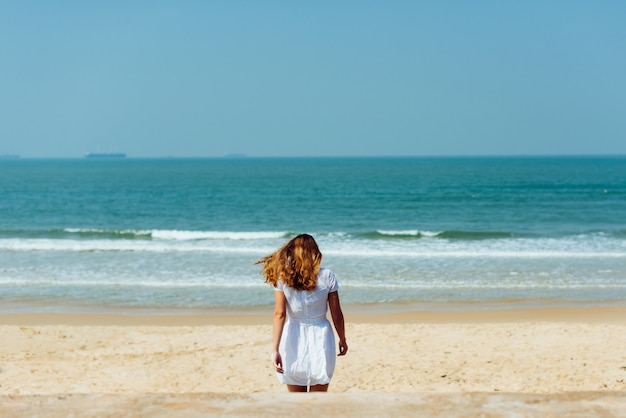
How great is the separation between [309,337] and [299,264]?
54cm

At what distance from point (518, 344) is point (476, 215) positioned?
27.8 meters

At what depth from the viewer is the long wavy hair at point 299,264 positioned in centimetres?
499

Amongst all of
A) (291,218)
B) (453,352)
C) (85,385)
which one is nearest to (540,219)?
(291,218)

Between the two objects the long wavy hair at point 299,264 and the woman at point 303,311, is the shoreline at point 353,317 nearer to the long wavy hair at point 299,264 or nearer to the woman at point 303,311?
the woman at point 303,311

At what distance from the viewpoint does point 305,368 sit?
16.8 ft

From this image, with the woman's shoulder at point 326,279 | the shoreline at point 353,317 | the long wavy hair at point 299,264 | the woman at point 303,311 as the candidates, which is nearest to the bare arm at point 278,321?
the woman at point 303,311

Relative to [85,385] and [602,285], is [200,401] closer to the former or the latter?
[85,385]

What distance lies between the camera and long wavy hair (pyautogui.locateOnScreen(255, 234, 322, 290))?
4.99 metres

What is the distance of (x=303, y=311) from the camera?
5.12 metres

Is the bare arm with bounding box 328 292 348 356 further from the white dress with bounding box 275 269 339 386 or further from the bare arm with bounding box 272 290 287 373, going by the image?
the bare arm with bounding box 272 290 287 373

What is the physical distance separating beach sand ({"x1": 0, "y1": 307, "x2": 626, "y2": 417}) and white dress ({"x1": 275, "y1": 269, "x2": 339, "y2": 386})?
6.70 feet

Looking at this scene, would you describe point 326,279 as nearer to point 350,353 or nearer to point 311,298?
point 311,298

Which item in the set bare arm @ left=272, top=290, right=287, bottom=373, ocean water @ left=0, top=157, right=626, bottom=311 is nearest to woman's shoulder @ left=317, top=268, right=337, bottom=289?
bare arm @ left=272, top=290, right=287, bottom=373

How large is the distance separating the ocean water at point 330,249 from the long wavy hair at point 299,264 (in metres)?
10.5
